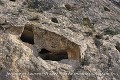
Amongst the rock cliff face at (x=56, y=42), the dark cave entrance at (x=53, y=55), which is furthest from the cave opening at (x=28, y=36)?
the dark cave entrance at (x=53, y=55)

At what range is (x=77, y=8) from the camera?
17.7m

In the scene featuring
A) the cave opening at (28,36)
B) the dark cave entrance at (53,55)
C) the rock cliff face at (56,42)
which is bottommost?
the dark cave entrance at (53,55)

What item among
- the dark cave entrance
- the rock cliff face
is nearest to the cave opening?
the rock cliff face

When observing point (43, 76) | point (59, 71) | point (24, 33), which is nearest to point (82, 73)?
point (59, 71)

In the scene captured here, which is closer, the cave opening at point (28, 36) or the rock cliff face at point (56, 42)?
the rock cliff face at point (56, 42)

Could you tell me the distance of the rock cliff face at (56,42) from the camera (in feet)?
40.9

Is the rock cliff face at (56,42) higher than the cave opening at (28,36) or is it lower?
higher

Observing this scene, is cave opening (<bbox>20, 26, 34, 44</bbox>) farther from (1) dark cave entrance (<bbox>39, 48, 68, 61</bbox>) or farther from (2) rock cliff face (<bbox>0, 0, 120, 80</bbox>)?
(1) dark cave entrance (<bbox>39, 48, 68, 61</bbox>)

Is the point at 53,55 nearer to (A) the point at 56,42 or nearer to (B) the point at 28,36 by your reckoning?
(A) the point at 56,42

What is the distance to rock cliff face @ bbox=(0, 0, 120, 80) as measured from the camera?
1248cm

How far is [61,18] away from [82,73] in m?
4.04

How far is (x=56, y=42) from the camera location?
14398 mm

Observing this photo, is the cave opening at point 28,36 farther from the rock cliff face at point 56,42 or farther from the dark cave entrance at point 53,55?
the dark cave entrance at point 53,55

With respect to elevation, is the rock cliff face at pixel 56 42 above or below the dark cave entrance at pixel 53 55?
above
